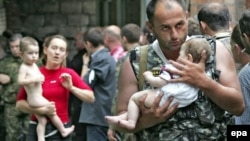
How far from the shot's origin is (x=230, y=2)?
9.42m

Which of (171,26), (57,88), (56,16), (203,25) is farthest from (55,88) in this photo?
(56,16)

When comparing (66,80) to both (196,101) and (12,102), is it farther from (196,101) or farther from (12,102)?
(196,101)

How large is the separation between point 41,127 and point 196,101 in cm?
344

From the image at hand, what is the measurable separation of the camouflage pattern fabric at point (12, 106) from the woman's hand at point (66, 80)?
2.23 m

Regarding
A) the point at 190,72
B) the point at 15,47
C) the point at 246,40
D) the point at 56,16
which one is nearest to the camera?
the point at 190,72

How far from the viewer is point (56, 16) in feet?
48.4

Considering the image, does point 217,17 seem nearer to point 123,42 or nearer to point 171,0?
point 171,0

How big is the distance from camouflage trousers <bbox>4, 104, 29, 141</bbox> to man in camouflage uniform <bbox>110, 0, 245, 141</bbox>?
5309 mm

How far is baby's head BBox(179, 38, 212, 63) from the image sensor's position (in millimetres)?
4602

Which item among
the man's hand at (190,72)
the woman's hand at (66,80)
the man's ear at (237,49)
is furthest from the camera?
the woman's hand at (66,80)

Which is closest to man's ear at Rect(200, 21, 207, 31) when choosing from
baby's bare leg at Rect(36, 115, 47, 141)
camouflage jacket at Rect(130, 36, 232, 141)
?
baby's bare leg at Rect(36, 115, 47, 141)

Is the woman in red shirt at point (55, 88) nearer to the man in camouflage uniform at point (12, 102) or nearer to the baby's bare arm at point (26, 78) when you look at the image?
the baby's bare arm at point (26, 78)

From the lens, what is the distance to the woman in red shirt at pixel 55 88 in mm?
7914

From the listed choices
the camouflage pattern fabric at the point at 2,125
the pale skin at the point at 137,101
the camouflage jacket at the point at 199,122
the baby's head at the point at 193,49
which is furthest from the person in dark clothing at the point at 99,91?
the baby's head at the point at 193,49
